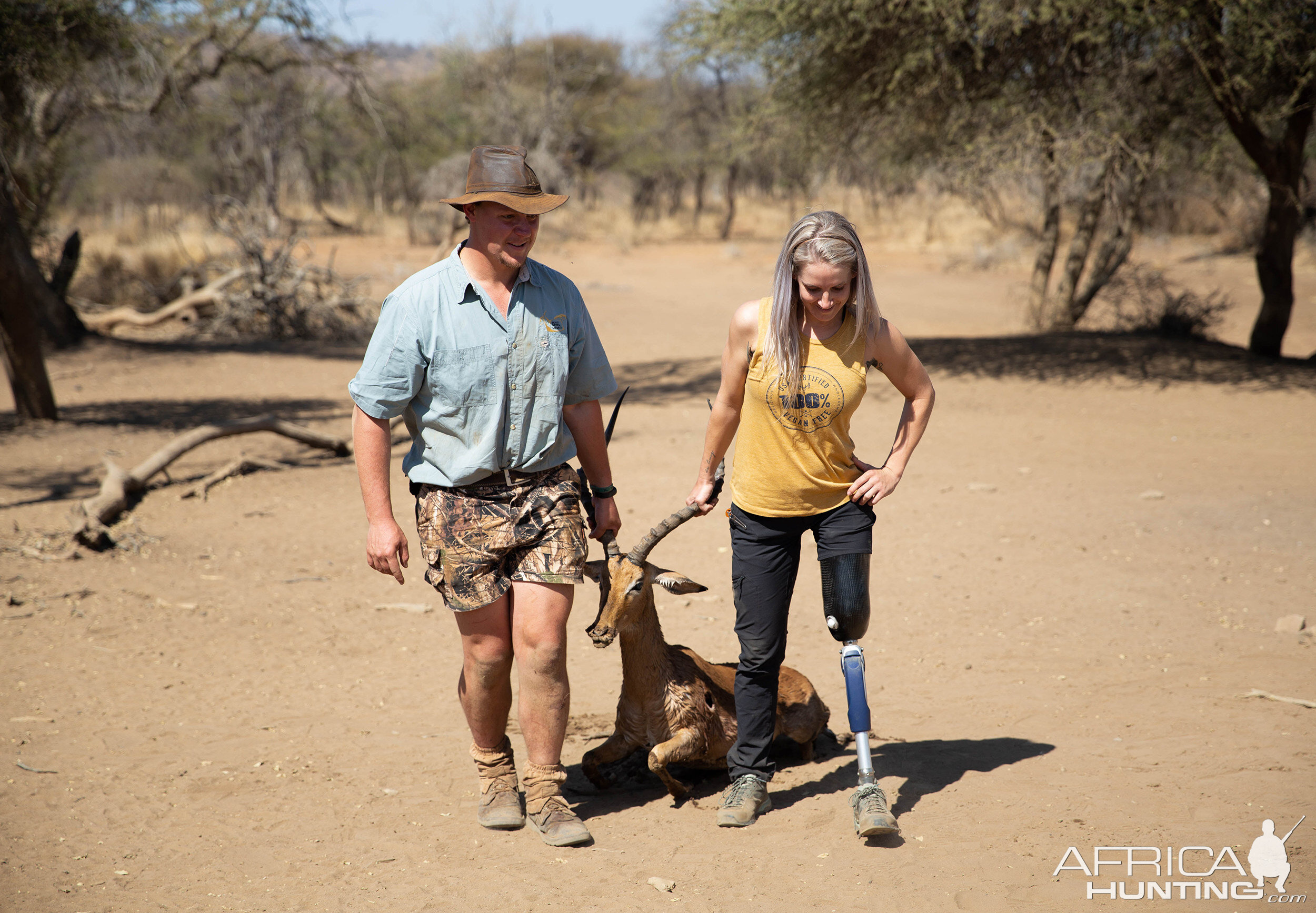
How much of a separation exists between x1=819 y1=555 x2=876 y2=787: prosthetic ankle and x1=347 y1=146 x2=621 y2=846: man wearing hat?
76 centimetres

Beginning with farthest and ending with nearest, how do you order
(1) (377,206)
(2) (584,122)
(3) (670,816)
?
(1) (377,206) < (2) (584,122) < (3) (670,816)

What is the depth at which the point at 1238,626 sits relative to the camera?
507cm

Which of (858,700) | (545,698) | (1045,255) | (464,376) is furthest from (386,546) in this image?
(1045,255)

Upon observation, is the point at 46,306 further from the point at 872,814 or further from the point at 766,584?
the point at 872,814

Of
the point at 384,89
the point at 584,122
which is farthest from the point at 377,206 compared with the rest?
the point at 384,89

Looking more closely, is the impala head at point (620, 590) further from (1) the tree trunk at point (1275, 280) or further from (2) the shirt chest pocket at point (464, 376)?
(1) the tree trunk at point (1275, 280)

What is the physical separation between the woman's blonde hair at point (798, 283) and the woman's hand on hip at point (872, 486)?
0.36 meters

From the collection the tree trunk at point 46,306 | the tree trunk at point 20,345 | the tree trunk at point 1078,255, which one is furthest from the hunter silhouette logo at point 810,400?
the tree trunk at point 46,306

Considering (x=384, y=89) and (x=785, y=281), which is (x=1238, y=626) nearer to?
(x=785, y=281)

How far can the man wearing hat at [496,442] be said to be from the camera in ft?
9.56

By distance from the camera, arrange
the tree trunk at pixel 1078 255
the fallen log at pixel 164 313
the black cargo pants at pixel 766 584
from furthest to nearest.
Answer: the fallen log at pixel 164 313 < the tree trunk at pixel 1078 255 < the black cargo pants at pixel 766 584

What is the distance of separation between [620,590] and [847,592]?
70 cm

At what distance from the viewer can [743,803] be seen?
321 centimetres

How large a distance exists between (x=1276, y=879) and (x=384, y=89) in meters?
16.4
